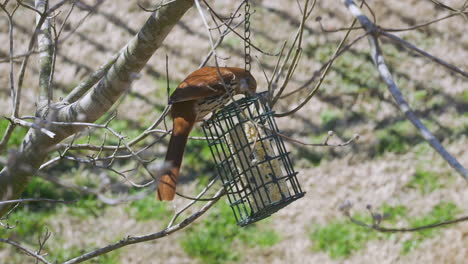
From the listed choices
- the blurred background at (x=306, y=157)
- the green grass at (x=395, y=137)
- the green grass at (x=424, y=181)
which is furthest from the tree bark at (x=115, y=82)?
the green grass at (x=395, y=137)

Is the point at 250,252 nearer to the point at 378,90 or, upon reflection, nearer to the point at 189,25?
the point at 378,90

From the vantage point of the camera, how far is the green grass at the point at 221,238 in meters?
5.70

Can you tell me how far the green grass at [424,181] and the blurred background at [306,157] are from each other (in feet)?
0.03

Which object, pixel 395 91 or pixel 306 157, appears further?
pixel 306 157

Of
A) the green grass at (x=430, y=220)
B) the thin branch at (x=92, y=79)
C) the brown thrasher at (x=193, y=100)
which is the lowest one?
the green grass at (x=430, y=220)

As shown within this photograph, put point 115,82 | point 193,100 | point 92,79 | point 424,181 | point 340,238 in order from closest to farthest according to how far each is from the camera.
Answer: point 115,82, point 193,100, point 92,79, point 340,238, point 424,181

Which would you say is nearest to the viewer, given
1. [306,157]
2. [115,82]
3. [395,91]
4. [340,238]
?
[395,91]

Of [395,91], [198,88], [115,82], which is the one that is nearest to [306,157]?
[198,88]

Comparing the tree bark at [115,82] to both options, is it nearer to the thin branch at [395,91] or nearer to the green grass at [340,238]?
the thin branch at [395,91]

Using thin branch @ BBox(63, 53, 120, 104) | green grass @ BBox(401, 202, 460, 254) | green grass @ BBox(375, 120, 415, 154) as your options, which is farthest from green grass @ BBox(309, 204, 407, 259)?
thin branch @ BBox(63, 53, 120, 104)

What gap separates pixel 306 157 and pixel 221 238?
138 cm

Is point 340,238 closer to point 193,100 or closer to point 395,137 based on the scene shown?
point 395,137

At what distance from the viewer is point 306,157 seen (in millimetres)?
6664

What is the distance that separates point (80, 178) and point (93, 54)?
2.17 metres
